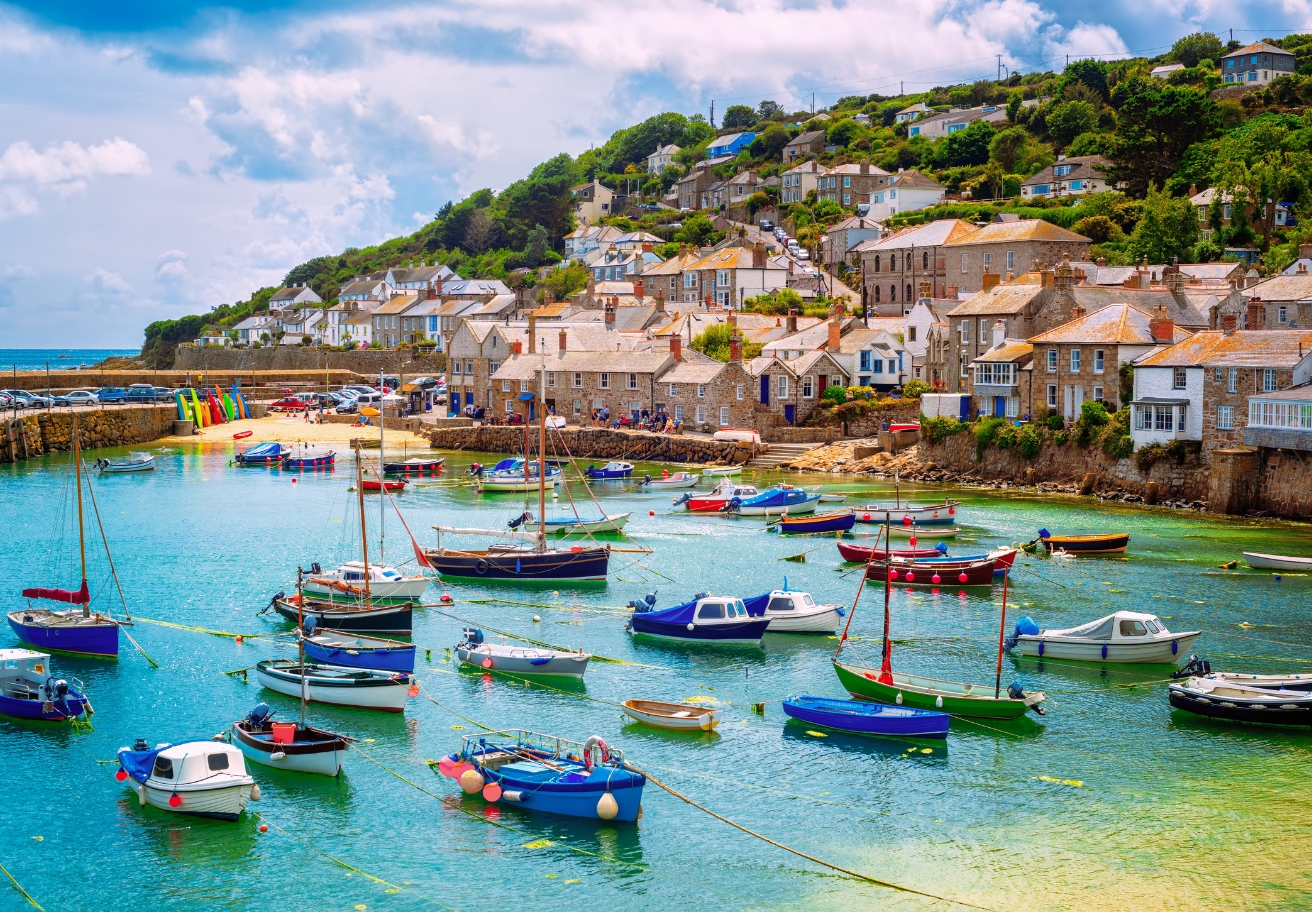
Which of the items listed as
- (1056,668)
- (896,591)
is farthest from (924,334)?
(1056,668)

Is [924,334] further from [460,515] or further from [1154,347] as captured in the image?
[460,515]

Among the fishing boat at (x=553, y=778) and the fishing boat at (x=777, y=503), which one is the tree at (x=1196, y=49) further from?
the fishing boat at (x=553, y=778)

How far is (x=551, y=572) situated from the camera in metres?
47.7

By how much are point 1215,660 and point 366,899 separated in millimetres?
24288

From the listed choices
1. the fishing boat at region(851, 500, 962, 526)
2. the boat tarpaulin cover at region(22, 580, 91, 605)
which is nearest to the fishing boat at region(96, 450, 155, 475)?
the boat tarpaulin cover at region(22, 580, 91, 605)

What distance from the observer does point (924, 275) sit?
103m

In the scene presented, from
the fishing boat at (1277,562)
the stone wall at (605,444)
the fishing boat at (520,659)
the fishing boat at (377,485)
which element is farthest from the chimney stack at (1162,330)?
the fishing boat at (520,659)

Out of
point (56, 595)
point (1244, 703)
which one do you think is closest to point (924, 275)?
point (1244, 703)

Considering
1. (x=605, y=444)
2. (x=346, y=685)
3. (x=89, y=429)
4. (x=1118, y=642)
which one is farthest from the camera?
(x=89, y=429)

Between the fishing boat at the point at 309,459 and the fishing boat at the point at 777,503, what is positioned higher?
the fishing boat at the point at 309,459

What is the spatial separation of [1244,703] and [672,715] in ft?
43.7

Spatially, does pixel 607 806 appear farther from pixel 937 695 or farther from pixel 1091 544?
pixel 1091 544

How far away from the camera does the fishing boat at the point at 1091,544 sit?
165 feet

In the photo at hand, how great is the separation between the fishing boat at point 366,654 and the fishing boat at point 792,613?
10468mm
